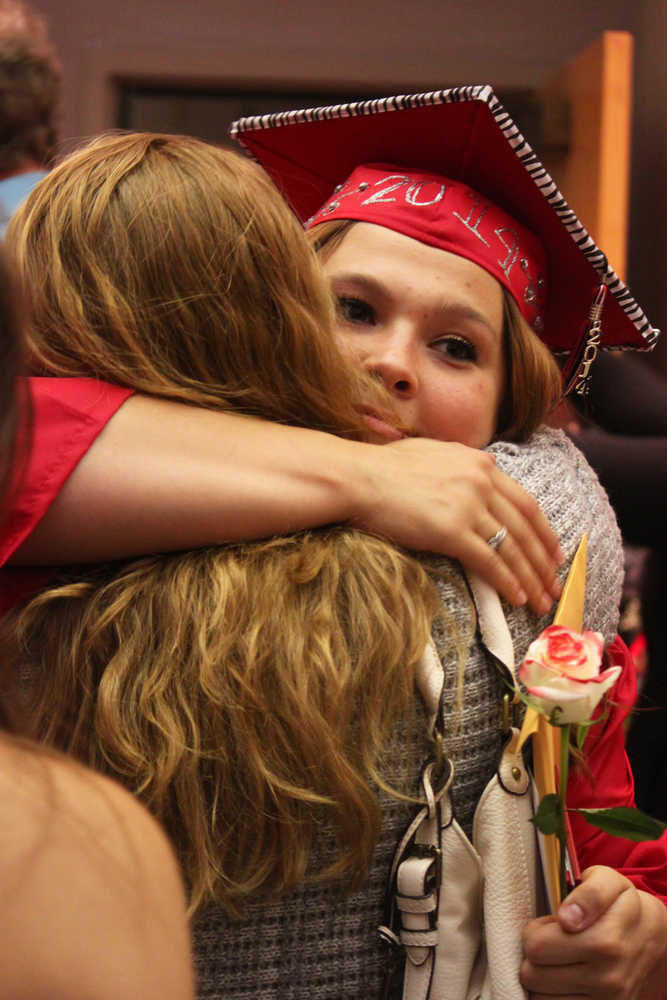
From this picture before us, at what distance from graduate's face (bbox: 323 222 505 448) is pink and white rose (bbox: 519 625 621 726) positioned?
1.53 ft

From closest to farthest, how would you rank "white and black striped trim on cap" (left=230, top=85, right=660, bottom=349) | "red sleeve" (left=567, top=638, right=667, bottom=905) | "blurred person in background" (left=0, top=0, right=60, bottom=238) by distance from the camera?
"red sleeve" (left=567, top=638, right=667, bottom=905) < "white and black striped trim on cap" (left=230, top=85, right=660, bottom=349) < "blurred person in background" (left=0, top=0, right=60, bottom=238)

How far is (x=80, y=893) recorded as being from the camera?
49cm

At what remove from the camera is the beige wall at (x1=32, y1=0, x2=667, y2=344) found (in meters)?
3.50

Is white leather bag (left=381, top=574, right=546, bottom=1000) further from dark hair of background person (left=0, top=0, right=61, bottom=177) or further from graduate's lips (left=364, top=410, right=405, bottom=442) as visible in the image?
dark hair of background person (left=0, top=0, right=61, bottom=177)

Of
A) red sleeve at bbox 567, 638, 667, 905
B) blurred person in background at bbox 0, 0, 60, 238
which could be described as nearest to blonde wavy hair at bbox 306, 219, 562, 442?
red sleeve at bbox 567, 638, 667, 905

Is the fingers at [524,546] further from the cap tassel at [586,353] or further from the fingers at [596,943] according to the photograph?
the cap tassel at [586,353]

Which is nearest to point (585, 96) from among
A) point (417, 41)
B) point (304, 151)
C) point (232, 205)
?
point (417, 41)

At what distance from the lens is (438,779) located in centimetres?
87

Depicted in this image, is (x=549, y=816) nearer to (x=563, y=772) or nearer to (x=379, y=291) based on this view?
(x=563, y=772)

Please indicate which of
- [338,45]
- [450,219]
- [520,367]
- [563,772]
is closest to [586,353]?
[520,367]

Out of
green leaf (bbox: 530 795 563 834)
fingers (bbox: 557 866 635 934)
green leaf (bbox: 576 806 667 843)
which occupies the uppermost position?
green leaf (bbox: 530 795 563 834)

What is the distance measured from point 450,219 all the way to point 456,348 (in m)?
0.15

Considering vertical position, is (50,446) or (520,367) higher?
→ (50,446)

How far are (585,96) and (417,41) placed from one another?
0.70 metres
